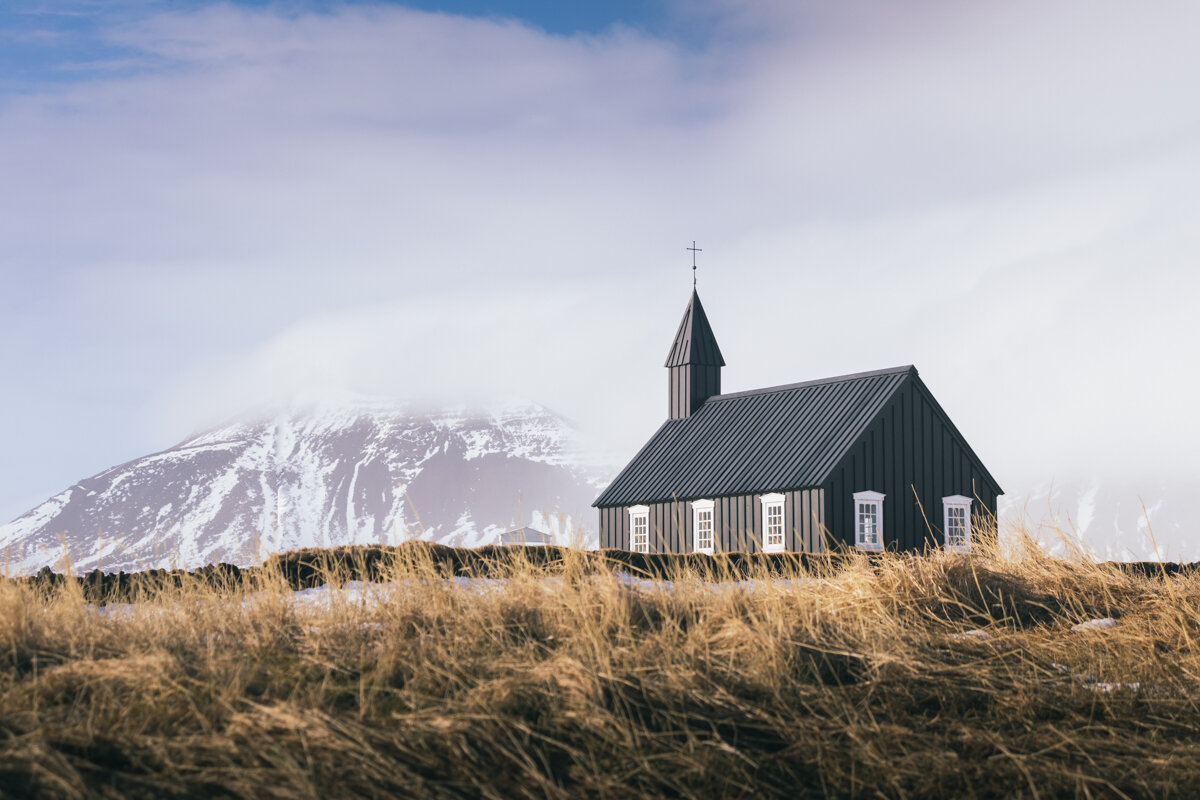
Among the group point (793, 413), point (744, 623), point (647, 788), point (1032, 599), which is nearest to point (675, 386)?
point (793, 413)

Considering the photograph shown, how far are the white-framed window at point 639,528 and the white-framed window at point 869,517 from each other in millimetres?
6672

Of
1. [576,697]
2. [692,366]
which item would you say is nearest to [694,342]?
[692,366]

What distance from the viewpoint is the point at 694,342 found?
1447 inches

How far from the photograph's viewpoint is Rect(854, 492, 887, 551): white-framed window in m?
27.5

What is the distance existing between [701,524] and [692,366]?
7.15 meters

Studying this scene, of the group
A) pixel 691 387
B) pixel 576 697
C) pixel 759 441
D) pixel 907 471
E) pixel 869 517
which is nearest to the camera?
pixel 576 697

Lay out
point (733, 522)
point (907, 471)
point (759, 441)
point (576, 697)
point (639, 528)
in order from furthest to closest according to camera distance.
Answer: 1. point (639, 528)
2. point (759, 441)
3. point (733, 522)
4. point (907, 471)
5. point (576, 697)

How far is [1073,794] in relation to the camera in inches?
229

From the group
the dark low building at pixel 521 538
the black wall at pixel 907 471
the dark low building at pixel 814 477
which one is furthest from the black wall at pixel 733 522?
the dark low building at pixel 521 538

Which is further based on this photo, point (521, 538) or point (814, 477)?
point (814, 477)

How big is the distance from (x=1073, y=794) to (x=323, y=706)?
156 inches

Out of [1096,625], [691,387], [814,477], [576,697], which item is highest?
[691,387]

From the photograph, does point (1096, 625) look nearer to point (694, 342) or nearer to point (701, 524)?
point (701, 524)

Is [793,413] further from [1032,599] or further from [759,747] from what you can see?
[759,747]
